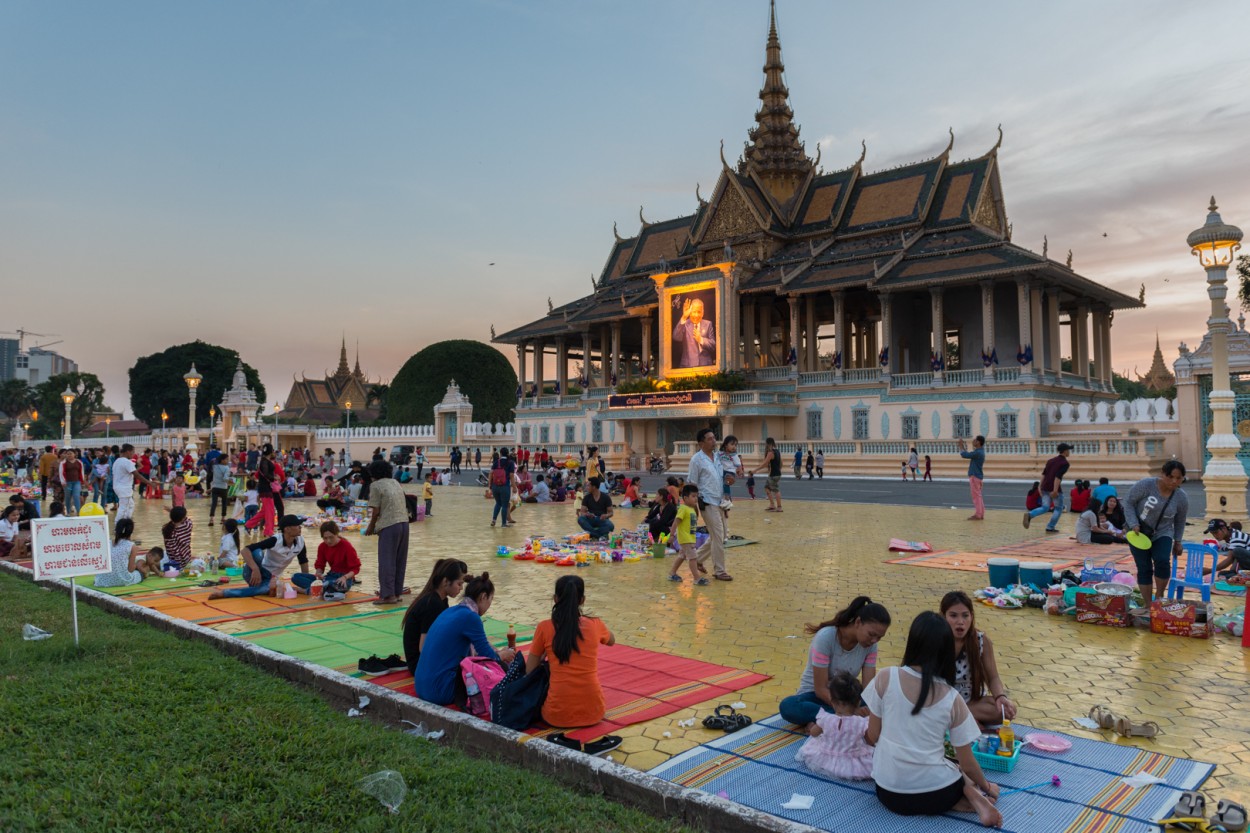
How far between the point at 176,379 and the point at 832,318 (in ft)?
202

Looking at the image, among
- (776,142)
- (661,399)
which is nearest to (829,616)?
(661,399)

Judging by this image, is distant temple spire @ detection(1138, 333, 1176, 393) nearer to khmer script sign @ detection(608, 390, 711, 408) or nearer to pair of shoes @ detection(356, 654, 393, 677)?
khmer script sign @ detection(608, 390, 711, 408)

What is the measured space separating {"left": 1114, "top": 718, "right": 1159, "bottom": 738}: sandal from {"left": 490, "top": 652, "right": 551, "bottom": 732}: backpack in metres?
3.09

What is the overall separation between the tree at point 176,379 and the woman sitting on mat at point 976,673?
8412 centimetres

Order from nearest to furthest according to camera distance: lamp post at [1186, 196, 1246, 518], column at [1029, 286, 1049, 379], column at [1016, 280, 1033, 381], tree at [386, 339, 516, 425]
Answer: lamp post at [1186, 196, 1246, 518] → column at [1016, 280, 1033, 381] → column at [1029, 286, 1049, 379] → tree at [386, 339, 516, 425]

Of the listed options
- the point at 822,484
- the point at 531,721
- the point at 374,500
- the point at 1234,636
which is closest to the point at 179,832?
the point at 531,721

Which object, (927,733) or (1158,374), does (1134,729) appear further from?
(1158,374)

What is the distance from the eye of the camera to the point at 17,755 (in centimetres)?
446

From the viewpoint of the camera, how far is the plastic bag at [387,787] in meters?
3.82

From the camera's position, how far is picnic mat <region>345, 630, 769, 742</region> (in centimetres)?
504

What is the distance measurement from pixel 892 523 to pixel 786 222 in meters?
33.1

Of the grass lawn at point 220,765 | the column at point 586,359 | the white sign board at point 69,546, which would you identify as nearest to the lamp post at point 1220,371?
the grass lawn at point 220,765

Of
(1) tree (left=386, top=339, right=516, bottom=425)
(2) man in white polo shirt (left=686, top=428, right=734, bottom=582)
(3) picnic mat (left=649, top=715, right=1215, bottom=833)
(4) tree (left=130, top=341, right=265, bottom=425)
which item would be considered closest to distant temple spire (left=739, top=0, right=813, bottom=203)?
(1) tree (left=386, top=339, right=516, bottom=425)

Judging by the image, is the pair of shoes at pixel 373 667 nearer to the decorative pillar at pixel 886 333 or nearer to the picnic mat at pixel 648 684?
the picnic mat at pixel 648 684
